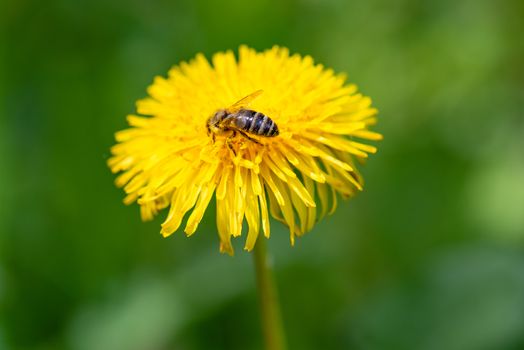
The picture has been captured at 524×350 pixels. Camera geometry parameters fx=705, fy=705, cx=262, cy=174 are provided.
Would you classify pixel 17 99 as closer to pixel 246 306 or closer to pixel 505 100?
pixel 246 306

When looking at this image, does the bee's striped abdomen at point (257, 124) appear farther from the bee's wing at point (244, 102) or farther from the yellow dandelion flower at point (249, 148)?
the bee's wing at point (244, 102)

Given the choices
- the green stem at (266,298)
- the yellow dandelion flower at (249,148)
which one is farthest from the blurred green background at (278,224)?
the yellow dandelion flower at (249,148)

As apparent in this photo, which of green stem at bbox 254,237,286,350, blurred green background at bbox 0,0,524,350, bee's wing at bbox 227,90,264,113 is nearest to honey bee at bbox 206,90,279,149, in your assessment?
bee's wing at bbox 227,90,264,113

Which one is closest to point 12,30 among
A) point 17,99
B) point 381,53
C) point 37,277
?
point 17,99

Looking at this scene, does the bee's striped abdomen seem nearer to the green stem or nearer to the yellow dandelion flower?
the yellow dandelion flower

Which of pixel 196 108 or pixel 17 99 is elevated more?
pixel 17 99

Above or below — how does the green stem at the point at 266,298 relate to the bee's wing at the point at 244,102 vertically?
below
